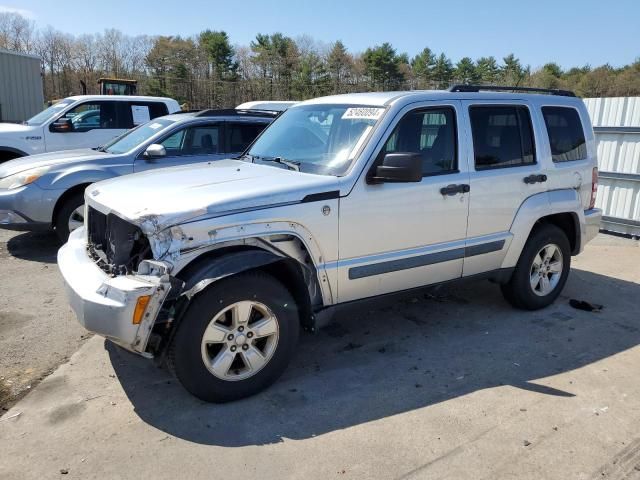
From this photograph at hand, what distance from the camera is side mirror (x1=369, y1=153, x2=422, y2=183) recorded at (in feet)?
11.5

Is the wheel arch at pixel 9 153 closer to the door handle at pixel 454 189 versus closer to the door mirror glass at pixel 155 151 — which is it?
the door mirror glass at pixel 155 151

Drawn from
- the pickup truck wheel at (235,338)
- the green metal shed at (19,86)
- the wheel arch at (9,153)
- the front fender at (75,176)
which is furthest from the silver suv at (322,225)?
the green metal shed at (19,86)

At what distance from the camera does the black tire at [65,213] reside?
21.7 feet

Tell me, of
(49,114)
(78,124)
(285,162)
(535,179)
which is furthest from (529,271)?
(49,114)

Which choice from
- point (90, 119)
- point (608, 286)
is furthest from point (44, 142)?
point (608, 286)

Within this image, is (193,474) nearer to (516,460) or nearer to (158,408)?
(158,408)

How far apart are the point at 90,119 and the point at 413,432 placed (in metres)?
9.09

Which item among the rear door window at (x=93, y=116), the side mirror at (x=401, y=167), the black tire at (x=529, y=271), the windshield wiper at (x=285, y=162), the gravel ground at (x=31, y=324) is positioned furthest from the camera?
the rear door window at (x=93, y=116)

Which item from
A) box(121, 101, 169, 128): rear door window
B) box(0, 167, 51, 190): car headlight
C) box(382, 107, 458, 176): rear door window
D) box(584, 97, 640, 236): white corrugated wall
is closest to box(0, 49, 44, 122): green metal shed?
box(121, 101, 169, 128): rear door window

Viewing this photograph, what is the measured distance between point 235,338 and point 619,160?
7.98m

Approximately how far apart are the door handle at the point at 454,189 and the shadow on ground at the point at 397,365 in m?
1.25

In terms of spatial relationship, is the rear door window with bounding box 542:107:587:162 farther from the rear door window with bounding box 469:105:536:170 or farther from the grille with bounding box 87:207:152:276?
the grille with bounding box 87:207:152:276

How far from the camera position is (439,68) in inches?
2312

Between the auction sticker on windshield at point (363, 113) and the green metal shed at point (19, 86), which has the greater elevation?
the green metal shed at point (19, 86)
